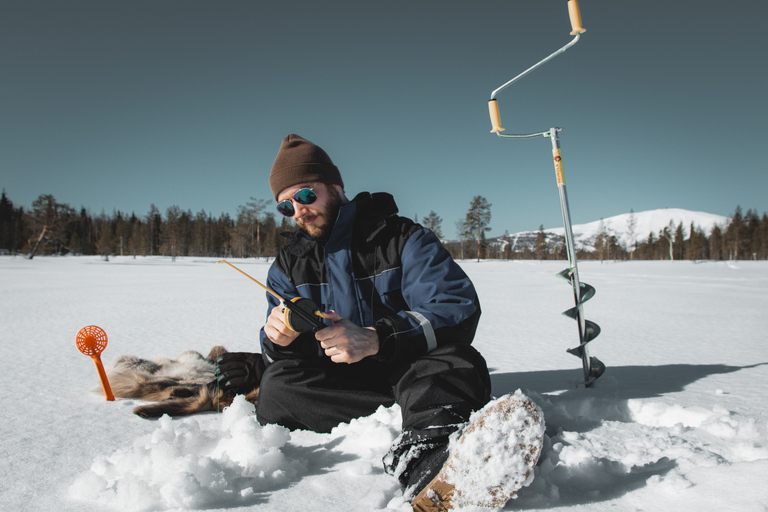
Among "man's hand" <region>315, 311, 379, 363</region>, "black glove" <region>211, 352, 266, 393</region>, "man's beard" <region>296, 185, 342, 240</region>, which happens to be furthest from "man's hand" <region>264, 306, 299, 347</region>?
"black glove" <region>211, 352, 266, 393</region>

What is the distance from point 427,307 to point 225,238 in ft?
221

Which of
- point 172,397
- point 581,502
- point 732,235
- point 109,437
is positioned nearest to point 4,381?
point 172,397

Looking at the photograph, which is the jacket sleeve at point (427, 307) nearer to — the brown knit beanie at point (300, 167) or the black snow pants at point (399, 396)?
the black snow pants at point (399, 396)

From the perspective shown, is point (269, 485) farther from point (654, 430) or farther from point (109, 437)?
point (654, 430)

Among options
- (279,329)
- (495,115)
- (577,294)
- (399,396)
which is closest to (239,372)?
(279,329)

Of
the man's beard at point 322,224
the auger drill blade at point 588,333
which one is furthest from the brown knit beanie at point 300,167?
the auger drill blade at point 588,333

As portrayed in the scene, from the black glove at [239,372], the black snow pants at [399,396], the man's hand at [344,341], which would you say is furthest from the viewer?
the black glove at [239,372]

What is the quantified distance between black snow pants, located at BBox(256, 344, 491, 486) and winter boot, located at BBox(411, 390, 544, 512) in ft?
0.44

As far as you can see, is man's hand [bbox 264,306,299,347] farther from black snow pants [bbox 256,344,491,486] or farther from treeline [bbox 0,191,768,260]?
treeline [bbox 0,191,768,260]

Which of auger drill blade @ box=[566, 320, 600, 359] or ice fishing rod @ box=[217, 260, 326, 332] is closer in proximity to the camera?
ice fishing rod @ box=[217, 260, 326, 332]

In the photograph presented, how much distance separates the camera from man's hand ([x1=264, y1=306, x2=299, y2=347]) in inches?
62.6

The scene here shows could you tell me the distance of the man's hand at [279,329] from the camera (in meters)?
1.59

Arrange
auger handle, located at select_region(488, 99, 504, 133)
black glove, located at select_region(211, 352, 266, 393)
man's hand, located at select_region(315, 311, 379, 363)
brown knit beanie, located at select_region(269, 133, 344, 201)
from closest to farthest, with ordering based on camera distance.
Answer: man's hand, located at select_region(315, 311, 379, 363), brown knit beanie, located at select_region(269, 133, 344, 201), black glove, located at select_region(211, 352, 266, 393), auger handle, located at select_region(488, 99, 504, 133)

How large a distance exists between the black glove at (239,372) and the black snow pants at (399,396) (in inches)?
13.8
